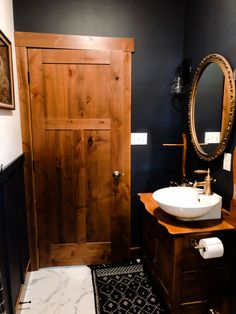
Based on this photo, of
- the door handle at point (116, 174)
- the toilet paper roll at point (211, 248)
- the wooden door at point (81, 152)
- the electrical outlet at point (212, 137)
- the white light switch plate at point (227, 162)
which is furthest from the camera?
the door handle at point (116, 174)

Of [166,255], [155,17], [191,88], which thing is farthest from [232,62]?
[166,255]

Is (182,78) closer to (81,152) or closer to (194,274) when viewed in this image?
(81,152)

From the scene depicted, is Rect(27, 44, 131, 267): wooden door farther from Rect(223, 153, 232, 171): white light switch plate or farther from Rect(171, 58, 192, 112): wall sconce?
Rect(223, 153, 232, 171): white light switch plate

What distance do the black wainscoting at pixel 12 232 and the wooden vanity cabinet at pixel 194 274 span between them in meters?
1.02

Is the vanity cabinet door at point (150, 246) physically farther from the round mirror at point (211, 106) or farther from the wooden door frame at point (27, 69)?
the round mirror at point (211, 106)

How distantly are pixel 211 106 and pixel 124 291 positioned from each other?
5.42 ft

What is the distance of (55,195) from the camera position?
6.96 feet

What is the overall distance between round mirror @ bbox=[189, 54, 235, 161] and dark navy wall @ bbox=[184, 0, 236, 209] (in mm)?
58

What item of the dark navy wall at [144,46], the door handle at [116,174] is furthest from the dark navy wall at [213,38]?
the door handle at [116,174]

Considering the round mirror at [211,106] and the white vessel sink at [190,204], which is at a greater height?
the round mirror at [211,106]

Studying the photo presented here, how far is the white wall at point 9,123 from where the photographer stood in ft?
4.81

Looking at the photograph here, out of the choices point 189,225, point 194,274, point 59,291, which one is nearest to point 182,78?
point 189,225

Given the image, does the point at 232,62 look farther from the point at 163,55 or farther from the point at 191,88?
the point at 163,55

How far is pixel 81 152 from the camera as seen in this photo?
2.08 m
